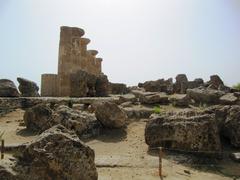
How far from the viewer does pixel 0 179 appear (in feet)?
14.1

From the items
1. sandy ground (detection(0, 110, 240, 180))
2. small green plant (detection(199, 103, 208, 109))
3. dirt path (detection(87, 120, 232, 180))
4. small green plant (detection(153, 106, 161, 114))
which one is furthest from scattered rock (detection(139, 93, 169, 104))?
dirt path (detection(87, 120, 232, 180))

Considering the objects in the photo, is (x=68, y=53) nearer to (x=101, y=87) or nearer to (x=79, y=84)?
(x=101, y=87)

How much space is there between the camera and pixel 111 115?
10508 mm

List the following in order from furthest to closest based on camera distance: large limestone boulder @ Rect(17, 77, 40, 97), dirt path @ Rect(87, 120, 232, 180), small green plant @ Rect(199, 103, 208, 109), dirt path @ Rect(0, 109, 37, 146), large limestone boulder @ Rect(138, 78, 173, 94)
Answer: large limestone boulder @ Rect(138, 78, 173, 94) → large limestone boulder @ Rect(17, 77, 40, 97) → small green plant @ Rect(199, 103, 208, 109) → dirt path @ Rect(0, 109, 37, 146) → dirt path @ Rect(87, 120, 232, 180)

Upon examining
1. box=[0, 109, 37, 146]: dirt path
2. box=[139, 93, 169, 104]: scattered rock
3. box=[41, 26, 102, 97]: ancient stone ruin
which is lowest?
box=[0, 109, 37, 146]: dirt path

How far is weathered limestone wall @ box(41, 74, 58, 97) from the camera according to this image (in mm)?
19578

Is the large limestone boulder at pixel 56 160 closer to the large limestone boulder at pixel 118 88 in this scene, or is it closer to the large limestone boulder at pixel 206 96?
the large limestone boulder at pixel 206 96

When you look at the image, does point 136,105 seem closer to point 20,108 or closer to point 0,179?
point 20,108

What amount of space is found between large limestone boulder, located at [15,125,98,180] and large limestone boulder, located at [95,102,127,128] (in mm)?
5246

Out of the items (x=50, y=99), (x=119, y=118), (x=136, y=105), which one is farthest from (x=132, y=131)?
(x=50, y=99)

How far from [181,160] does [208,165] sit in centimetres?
59

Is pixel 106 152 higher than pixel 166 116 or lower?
lower

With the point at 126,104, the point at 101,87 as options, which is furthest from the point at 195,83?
the point at 126,104

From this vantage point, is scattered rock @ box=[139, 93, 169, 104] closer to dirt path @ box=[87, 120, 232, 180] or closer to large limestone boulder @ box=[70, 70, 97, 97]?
dirt path @ box=[87, 120, 232, 180]
